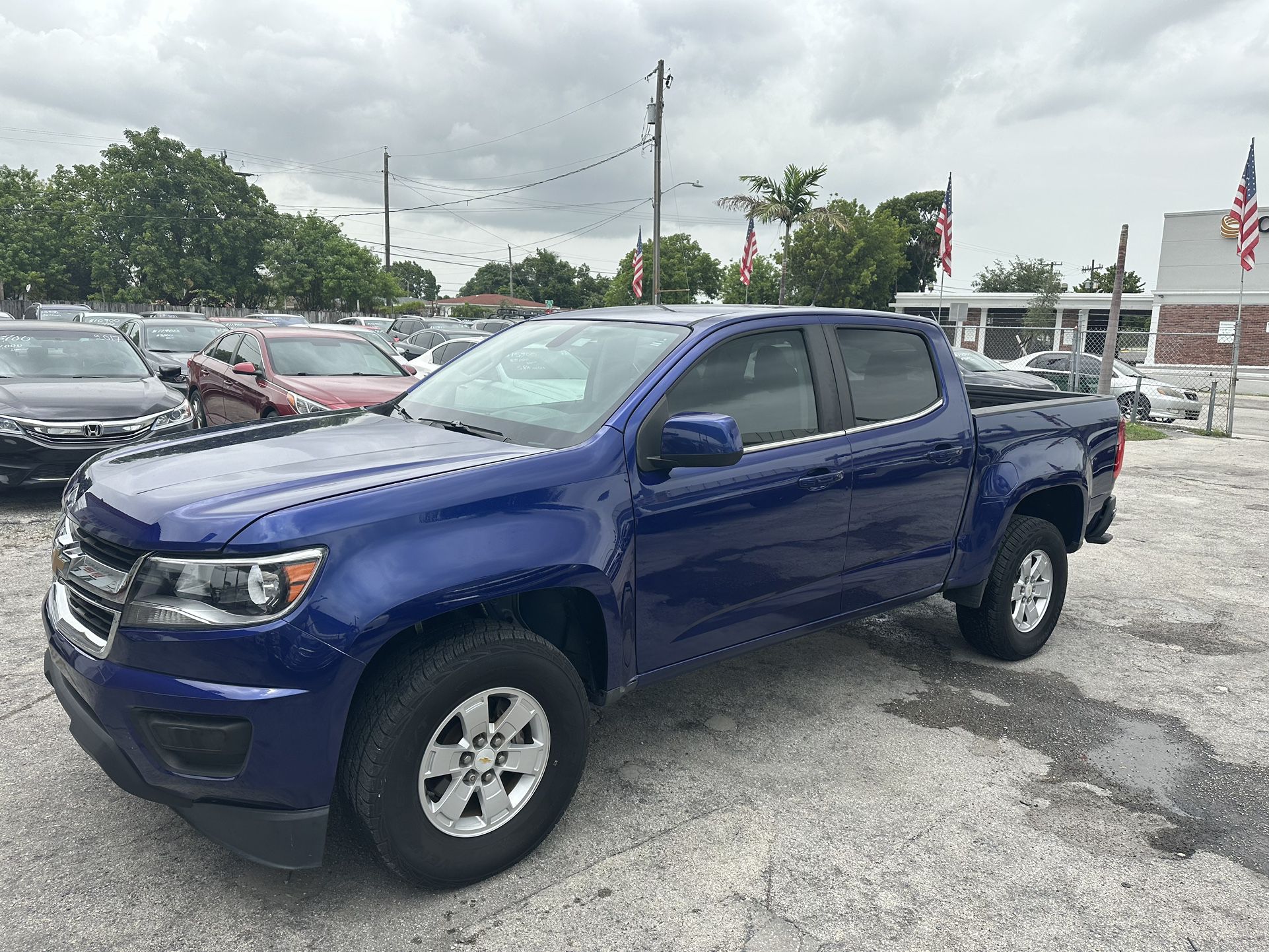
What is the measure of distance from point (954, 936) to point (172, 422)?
729 cm

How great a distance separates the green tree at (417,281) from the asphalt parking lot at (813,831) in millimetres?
138063

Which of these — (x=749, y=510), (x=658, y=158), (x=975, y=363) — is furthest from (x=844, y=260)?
(x=749, y=510)

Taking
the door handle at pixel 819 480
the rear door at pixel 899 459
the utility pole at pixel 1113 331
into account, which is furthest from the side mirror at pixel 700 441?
the utility pole at pixel 1113 331

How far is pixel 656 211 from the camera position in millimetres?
29219

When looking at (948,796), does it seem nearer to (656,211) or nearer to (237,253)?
(656,211)

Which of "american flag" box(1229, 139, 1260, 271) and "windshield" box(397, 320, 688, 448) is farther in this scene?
"american flag" box(1229, 139, 1260, 271)

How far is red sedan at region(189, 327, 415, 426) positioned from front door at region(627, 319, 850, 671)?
5400 mm

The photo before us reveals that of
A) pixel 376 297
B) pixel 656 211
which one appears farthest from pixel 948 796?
pixel 376 297

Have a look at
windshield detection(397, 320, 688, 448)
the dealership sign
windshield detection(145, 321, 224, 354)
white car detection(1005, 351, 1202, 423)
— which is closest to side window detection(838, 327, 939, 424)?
windshield detection(397, 320, 688, 448)

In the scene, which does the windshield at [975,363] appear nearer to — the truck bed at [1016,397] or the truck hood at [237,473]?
the truck bed at [1016,397]

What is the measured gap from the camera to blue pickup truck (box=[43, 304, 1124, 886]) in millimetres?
2400

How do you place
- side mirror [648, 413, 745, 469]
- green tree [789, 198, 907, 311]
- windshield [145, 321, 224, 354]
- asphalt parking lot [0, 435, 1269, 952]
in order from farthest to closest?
green tree [789, 198, 907, 311] < windshield [145, 321, 224, 354] < side mirror [648, 413, 745, 469] < asphalt parking lot [0, 435, 1269, 952]

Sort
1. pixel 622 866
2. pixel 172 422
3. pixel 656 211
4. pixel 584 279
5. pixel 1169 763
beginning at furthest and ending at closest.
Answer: pixel 584 279 < pixel 656 211 < pixel 172 422 < pixel 1169 763 < pixel 622 866

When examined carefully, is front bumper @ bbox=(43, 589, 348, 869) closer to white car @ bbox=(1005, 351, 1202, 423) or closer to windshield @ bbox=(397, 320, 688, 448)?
windshield @ bbox=(397, 320, 688, 448)
